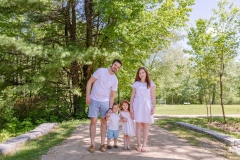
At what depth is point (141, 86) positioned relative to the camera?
17.2 feet

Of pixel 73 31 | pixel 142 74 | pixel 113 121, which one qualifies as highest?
pixel 73 31

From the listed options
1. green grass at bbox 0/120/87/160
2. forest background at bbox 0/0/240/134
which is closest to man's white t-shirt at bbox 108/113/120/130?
green grass at bbox 0/120/87/160

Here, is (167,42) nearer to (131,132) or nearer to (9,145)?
(131,132)

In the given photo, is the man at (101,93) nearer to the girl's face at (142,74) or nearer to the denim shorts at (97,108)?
the denim shorts at (97,108)

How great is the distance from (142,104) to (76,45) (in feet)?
21.4

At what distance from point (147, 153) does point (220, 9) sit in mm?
8982

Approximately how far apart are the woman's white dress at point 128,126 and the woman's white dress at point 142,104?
20 cm

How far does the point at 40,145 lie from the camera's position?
5.86 m

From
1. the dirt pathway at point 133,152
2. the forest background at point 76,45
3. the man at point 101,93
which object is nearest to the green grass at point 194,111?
the forest background at point 76,45

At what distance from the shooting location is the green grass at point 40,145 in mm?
4898

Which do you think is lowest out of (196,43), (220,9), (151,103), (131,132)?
(131,132)

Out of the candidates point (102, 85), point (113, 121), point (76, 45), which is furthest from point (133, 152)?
point (76, 45)

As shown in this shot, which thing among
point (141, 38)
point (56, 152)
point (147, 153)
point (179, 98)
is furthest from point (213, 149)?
point (179, 98)

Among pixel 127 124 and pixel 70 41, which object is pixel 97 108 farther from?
pixel 70 41
